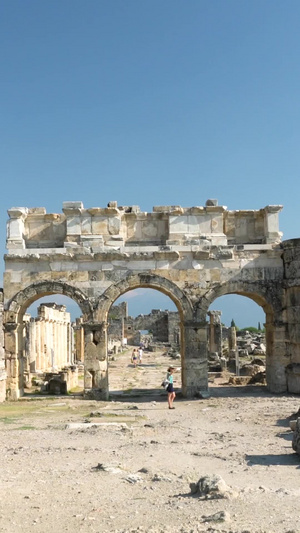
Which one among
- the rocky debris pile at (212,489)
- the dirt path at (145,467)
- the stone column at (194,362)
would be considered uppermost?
the stone column at (194,362)

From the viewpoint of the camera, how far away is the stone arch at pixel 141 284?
15469 mm

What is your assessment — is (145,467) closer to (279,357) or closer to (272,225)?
(279,357)

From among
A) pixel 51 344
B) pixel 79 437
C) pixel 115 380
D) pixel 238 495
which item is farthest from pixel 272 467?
pixel 51 344

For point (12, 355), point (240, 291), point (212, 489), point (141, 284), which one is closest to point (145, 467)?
point (212, 489)

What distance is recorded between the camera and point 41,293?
50.9ft

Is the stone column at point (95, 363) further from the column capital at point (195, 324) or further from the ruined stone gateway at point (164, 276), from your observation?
the column capital at point (195, 324)

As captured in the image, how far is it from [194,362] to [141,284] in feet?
8.64

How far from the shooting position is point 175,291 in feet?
51.0

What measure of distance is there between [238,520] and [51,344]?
21.9 metres

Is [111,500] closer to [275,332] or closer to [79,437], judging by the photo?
[79,437]

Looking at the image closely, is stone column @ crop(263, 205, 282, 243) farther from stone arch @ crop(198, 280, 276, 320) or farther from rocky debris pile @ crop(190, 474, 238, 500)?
rocky debris pile @ crop(190, 474, 238, 500)

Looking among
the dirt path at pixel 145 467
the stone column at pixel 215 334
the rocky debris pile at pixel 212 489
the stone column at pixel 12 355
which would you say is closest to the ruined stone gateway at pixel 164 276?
the stone column at pixel 12 355

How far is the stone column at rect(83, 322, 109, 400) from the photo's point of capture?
1527 centimetres

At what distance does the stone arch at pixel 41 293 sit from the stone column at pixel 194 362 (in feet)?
9.26
